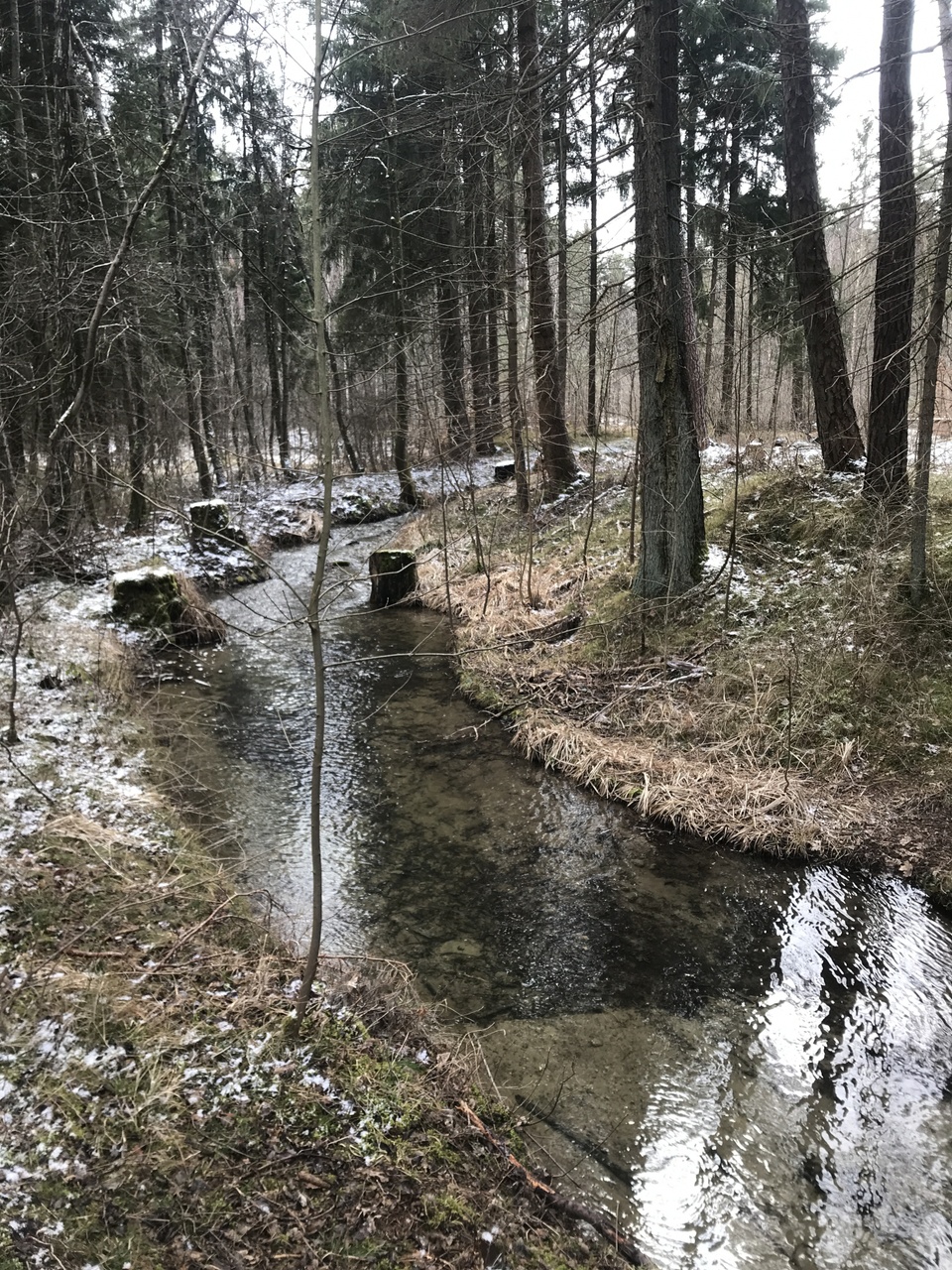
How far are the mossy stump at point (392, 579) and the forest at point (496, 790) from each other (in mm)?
144

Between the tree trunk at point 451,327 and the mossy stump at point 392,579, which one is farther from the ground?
the tree trunk at point 451,327

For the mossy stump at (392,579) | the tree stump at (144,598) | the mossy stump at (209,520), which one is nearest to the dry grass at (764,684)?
the mossy stump at (392,579)

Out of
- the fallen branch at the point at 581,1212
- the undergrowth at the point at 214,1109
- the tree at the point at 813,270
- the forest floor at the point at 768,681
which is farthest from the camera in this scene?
the tree at the point at 813,270

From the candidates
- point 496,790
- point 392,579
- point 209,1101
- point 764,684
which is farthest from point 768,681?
point 392,579

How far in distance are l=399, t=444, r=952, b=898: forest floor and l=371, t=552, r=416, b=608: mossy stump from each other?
2.35 metres

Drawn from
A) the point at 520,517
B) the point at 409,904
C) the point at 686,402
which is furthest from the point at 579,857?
the point at 520,517

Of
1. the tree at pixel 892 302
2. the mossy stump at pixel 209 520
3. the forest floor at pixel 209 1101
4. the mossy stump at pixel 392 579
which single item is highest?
the tree at pixel 892 302

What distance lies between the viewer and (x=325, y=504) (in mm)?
2762

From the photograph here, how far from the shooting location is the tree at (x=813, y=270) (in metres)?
8.17

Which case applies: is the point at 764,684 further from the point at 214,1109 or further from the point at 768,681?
the point at 214,1109

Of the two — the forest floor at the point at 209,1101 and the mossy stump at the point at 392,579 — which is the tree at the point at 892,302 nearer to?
the mossy stump at the point at 392,579

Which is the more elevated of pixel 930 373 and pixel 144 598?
pixel 930 373

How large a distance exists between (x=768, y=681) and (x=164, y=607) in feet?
25.0

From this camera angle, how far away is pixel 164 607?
948 cm
